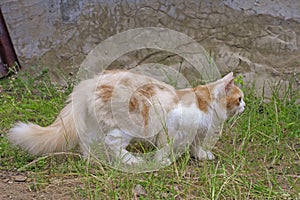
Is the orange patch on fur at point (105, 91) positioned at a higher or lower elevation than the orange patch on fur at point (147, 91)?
higher

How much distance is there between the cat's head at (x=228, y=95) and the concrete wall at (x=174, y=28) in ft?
4.21

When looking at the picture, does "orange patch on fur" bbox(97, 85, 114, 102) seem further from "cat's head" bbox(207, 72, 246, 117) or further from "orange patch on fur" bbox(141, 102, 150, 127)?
"cat's head" bbox(207, 72, 246, 117)

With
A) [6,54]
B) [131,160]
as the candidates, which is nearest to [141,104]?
[131,160]

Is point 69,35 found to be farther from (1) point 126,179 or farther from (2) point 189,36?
(1) point 126,179

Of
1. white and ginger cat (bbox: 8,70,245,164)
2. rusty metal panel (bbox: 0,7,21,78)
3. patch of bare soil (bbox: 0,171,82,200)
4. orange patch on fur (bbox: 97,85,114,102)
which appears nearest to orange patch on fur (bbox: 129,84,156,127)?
white and ginger cat (bbox: 8,70,245,164)

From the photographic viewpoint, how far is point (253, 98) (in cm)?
428

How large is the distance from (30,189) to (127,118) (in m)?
0.68

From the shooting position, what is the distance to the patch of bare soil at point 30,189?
2820 millimetres

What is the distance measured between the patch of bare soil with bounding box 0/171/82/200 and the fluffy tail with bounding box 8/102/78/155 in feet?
0.62

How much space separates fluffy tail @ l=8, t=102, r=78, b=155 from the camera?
3.18 m

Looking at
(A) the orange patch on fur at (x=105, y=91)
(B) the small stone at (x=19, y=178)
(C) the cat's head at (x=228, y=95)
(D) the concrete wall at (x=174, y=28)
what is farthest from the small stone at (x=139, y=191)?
(D) the concrete wall at (x=174, y=28)

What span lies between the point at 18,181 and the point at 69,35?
2.09 metres

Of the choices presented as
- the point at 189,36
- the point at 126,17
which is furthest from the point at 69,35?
the point at 189,36

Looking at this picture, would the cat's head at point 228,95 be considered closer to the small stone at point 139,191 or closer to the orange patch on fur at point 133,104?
the orange patch on fur at point 133,104
